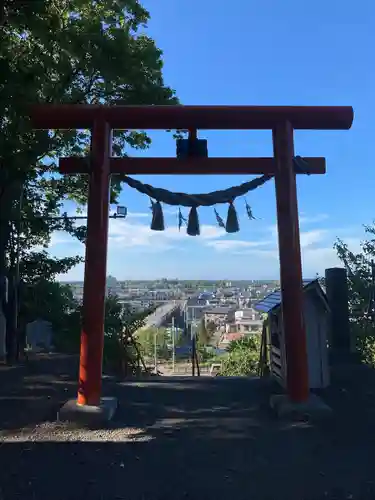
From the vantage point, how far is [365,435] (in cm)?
452

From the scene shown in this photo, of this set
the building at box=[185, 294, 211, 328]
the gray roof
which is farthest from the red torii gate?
the building at box=[185, 294, 211, 328]

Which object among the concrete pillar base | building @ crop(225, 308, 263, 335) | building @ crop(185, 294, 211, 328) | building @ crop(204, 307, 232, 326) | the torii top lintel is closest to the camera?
the concrete pillar base

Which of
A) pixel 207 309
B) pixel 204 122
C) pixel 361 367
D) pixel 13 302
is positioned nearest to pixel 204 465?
pixel 204 122

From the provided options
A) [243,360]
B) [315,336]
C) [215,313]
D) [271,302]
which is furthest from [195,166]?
[215,313]

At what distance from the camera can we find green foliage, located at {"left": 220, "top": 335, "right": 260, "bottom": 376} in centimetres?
1339

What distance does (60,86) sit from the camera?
9.28 m

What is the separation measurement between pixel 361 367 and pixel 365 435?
12.4 ft

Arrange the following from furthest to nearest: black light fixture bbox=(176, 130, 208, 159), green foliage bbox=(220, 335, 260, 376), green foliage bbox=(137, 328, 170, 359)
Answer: green foliage bbox=(137, 328, 170, 359) → green foliage bbox=(220, 335, 260, 376) → black light fixture bbox=(176, 130, 208, 159)

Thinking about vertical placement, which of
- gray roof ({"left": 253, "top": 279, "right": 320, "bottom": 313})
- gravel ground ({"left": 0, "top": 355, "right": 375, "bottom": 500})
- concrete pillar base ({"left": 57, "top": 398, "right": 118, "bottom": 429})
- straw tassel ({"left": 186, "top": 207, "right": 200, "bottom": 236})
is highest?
straw tassel ({"left": 186, "top": 207, "right": 200, "bottom": 236})

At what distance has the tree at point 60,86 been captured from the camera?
541 cm

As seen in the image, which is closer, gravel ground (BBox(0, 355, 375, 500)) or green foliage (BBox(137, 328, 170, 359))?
gravel ground (BBox(0, 355, 375, 500))

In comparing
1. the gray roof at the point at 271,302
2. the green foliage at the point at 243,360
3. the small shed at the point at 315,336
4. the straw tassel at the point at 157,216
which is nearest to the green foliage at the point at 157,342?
the green foliage at the point at 243,360

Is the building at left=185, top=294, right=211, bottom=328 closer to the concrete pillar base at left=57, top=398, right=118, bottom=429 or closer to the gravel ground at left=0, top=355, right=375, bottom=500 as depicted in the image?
the gravel ground at left=0, top=355, right=375, bottom=500

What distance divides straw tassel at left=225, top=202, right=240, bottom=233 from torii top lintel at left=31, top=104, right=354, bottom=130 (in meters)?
1.11
